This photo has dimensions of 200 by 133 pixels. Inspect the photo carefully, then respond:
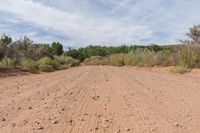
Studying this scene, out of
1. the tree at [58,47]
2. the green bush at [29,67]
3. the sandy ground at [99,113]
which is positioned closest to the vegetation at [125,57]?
the green bush at [29,67]

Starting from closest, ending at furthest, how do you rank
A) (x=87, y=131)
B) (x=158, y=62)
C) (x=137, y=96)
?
1. (x=87, y=131)
2. (x=137, y=96)
3. (x=158, y=62)

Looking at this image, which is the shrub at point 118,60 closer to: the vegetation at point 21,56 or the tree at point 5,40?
the vegetation at point 21,56

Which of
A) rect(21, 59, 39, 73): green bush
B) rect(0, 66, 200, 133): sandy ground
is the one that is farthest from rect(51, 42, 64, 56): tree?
rect(0, 66, 200, 133): sandy ground

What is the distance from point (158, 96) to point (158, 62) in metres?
30.6

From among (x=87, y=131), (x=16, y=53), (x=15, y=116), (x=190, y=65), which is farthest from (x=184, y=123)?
(x=16, y=53)

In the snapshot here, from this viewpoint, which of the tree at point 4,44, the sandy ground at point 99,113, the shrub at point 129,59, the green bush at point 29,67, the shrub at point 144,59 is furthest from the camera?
the shrub at point 129,59

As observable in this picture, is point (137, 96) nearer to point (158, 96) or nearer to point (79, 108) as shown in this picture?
point (158, 96)

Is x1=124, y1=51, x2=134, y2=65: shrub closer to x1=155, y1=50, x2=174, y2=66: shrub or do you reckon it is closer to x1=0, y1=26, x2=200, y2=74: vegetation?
x1=0, y1=26, x2=200, y2=74: vegetation

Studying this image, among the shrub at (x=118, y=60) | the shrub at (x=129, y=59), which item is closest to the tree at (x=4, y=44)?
the shrub at (x=129, y=59)

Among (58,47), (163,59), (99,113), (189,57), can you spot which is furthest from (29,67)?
(58,47)

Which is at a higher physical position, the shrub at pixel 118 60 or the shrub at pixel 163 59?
the shrub at pixel 163 59

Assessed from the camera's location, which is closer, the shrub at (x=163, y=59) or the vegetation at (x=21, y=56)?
the vegetation at (x=21, y=56)

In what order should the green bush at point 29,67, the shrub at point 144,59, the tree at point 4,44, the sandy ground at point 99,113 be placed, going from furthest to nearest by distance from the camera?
the shrub at point 144,59, the tree at point 4,44, the green bush at point 29,67, the sandy ground at point 99,113

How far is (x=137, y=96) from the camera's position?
1273cm
